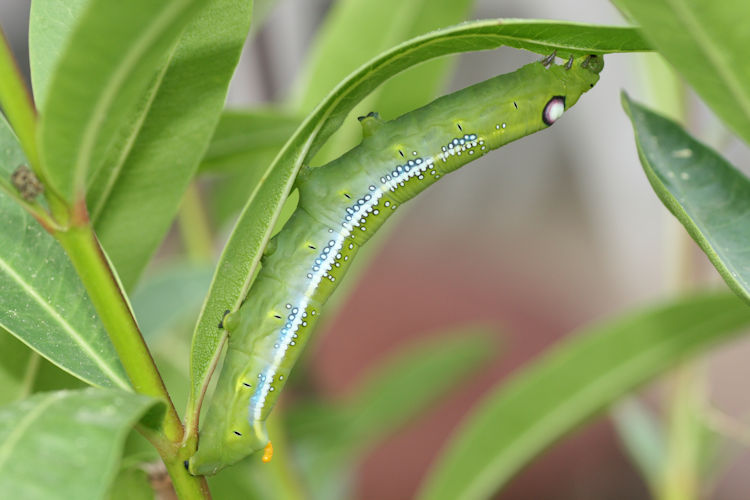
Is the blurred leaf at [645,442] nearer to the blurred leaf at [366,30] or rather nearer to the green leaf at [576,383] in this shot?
the green leaf at [576,383]

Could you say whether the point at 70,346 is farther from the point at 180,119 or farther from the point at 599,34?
the point at 599,34

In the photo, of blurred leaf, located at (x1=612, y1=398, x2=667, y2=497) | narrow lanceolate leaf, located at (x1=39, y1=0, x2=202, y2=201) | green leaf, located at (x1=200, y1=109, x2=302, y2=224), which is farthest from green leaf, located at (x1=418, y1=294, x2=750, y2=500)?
narrow lanceolate leaf, located at (x1=39, y1=0, x2=202, y2=201)

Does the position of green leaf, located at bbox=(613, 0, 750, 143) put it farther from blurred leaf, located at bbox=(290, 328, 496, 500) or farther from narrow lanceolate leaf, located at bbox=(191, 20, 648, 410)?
blurred leaf, located at bbox=(290, 328, 496, 500)

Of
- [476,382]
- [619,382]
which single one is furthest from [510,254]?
[619,382]

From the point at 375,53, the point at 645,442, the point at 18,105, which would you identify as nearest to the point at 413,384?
the point at 645,442

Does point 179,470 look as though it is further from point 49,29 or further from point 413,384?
point 413,384

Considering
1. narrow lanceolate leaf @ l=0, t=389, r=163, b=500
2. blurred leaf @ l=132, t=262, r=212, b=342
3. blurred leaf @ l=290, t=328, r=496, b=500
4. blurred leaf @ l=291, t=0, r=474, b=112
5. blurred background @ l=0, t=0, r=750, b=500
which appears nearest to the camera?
narrow lanceolate leaf @ l=0, t=389, r=163, b=500
